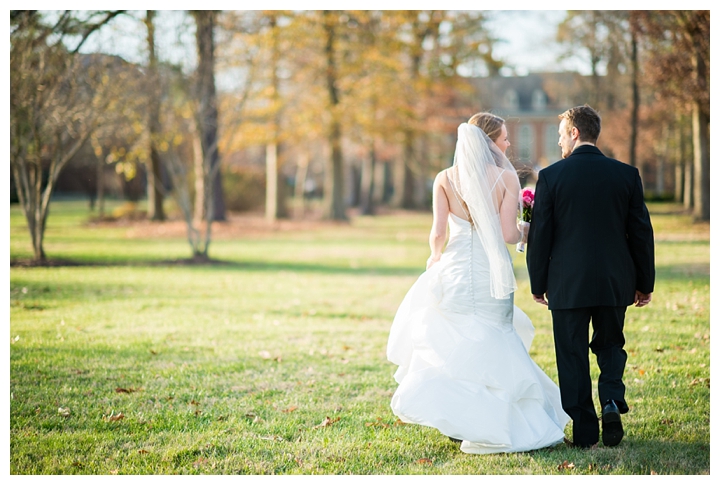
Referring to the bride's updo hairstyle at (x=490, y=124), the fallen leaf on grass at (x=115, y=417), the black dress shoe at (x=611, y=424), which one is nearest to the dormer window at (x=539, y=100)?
the bride's updo hairstyle at (x=490, y=124)

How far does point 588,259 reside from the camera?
410 cm

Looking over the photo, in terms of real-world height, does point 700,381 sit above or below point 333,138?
below

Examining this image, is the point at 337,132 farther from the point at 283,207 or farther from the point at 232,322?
the point at 232,322

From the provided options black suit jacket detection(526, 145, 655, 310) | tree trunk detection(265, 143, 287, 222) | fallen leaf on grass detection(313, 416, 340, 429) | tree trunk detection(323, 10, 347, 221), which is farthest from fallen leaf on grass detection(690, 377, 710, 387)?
tree trunk detection(265, 143, 287, 222)

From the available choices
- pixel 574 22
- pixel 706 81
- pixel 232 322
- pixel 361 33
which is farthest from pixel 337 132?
pixel 232 322

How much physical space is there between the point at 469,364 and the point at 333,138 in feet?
65.9

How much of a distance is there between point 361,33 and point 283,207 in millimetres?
7527

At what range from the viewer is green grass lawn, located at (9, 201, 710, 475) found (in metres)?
4.11

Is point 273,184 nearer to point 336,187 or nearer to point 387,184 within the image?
point 336,187

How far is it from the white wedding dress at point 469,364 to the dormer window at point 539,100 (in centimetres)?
5321

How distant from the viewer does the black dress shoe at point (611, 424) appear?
4.12 metres

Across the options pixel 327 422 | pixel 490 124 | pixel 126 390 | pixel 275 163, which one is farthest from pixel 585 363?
A: pixel 275 163

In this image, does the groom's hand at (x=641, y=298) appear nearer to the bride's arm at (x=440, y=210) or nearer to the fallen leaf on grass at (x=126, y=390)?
the bride's arm at (x=440, y=210)
